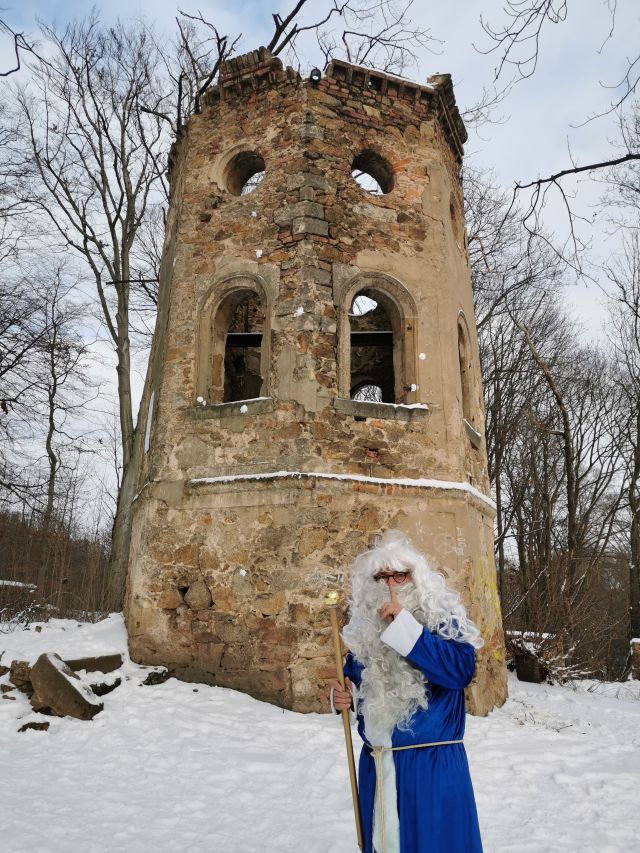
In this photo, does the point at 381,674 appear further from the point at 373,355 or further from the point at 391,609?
the point at 373,355

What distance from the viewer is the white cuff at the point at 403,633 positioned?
107 inches

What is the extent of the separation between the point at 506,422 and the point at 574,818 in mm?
14176

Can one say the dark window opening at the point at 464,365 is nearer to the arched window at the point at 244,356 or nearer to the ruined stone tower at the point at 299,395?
the ruined stone tower at the point at 299,395

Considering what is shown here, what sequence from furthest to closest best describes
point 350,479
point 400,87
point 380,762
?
1. point 400,87
2. point 350,479
3. point 380,762

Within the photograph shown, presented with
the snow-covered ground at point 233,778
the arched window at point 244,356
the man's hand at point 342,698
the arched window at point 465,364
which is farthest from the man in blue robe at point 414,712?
the arched window at point 244,356

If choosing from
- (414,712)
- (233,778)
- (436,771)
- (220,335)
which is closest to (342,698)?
(414,712)

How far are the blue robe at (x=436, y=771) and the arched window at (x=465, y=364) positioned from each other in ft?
22.5

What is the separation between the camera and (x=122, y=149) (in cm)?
1556

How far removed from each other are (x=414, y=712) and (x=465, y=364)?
7346 millimetres

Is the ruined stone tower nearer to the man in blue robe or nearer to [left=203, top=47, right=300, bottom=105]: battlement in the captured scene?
[left=203, top=47, right=300, bottom=105]: battlement

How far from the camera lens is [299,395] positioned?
25.3ft

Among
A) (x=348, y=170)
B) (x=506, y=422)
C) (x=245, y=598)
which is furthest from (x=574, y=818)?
(x=506, y=422)

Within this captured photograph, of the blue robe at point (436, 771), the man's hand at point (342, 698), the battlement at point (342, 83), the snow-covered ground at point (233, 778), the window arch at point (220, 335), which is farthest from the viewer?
the battlement at point (342, 83)

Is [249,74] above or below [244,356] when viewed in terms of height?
above
